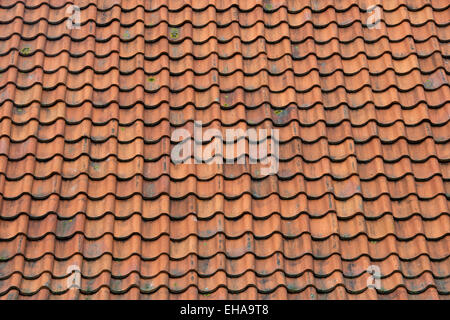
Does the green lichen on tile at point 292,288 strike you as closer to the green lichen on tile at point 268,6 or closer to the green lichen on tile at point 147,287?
the green lichen on tile at point 147,287

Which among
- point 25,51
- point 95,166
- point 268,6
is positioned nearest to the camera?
point 95,166

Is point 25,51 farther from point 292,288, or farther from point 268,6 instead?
→ point 292,288

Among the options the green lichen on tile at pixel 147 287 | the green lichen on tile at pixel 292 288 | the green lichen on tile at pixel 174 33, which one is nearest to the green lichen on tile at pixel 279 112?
the green lichen on tile at pixel 174 33


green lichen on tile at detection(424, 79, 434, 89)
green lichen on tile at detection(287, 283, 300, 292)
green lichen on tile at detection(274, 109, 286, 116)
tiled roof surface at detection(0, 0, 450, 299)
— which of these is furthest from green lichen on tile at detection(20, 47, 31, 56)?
green lichen on tile at detection(424, 79, 434, 89)

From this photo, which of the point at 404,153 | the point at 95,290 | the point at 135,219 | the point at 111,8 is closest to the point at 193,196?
the point at 135,219

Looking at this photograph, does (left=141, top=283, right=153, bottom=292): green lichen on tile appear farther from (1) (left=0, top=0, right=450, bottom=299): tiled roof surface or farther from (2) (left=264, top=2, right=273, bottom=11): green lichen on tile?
(2) (left=264, top=2, right=273, bottom=11): green lichen on tile

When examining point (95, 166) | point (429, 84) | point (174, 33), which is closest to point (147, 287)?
point (95, 166)

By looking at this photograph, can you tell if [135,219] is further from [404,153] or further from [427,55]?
[427,55]
